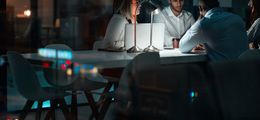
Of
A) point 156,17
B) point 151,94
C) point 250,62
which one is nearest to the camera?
point 151,94

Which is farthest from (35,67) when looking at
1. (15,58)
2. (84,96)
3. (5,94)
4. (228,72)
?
(228,72)

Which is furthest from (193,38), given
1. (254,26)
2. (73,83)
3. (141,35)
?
(254,26)

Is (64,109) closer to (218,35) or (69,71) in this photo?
(69,71)

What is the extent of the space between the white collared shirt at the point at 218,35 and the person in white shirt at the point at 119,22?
590 millimetres

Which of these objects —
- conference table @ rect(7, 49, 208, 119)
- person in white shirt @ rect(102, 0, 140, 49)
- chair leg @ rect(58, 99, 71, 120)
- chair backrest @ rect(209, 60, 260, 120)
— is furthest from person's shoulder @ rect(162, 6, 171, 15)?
chair backrest @ rect(209, 60, 260, 120)

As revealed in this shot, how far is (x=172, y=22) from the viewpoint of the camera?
5.90m

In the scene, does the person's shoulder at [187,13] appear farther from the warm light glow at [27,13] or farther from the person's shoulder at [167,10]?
the warm light glow at [27,13]

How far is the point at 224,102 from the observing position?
10.8 ft

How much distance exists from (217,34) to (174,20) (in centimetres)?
118

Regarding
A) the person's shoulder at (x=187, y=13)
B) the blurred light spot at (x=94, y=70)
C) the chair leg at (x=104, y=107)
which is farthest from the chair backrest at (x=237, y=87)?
A: the person's shoulder at (x=187, y=13)

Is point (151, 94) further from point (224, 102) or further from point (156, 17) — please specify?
point (156, 17)

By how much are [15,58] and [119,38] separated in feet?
3.37

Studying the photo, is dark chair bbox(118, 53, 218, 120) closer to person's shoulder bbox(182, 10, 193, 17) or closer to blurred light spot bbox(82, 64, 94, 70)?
blurred light spot bbox(82, 64, 94, 70)

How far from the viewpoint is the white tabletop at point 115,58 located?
425 cm
